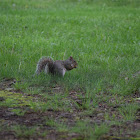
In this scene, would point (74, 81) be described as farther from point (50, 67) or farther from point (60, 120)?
point (60, 120)

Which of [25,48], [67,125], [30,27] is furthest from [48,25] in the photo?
[67,125]

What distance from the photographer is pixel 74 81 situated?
4.18 m

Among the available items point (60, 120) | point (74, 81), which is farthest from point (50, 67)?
point (60, 120)

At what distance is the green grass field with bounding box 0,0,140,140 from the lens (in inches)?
100.0

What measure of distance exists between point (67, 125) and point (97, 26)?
263 inches

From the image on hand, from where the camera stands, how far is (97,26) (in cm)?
895

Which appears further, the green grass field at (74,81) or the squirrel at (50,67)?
the squirrel at (50,67)

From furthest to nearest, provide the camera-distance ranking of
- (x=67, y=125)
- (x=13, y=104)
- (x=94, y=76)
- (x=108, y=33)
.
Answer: (x=108, y=33)
(x=94, y=76)
(x=13, y=104)
(x=67, y=125)

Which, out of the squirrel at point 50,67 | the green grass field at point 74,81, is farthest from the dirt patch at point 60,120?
the squirrel at point 50,67

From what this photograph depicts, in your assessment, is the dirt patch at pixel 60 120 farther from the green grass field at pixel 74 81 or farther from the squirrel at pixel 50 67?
the squirrel at pixel 50 67

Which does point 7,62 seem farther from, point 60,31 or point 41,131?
point 60,31

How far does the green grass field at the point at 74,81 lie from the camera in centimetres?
254

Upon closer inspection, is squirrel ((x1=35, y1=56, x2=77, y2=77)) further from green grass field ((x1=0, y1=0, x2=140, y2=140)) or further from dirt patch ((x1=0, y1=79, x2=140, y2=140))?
dirt patch ((x1=0, y1=79, x2=140, y2=140))

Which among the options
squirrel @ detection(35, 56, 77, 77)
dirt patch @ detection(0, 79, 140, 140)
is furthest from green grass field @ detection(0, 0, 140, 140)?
squirrel @ detection(35, 56, 77, 77)
